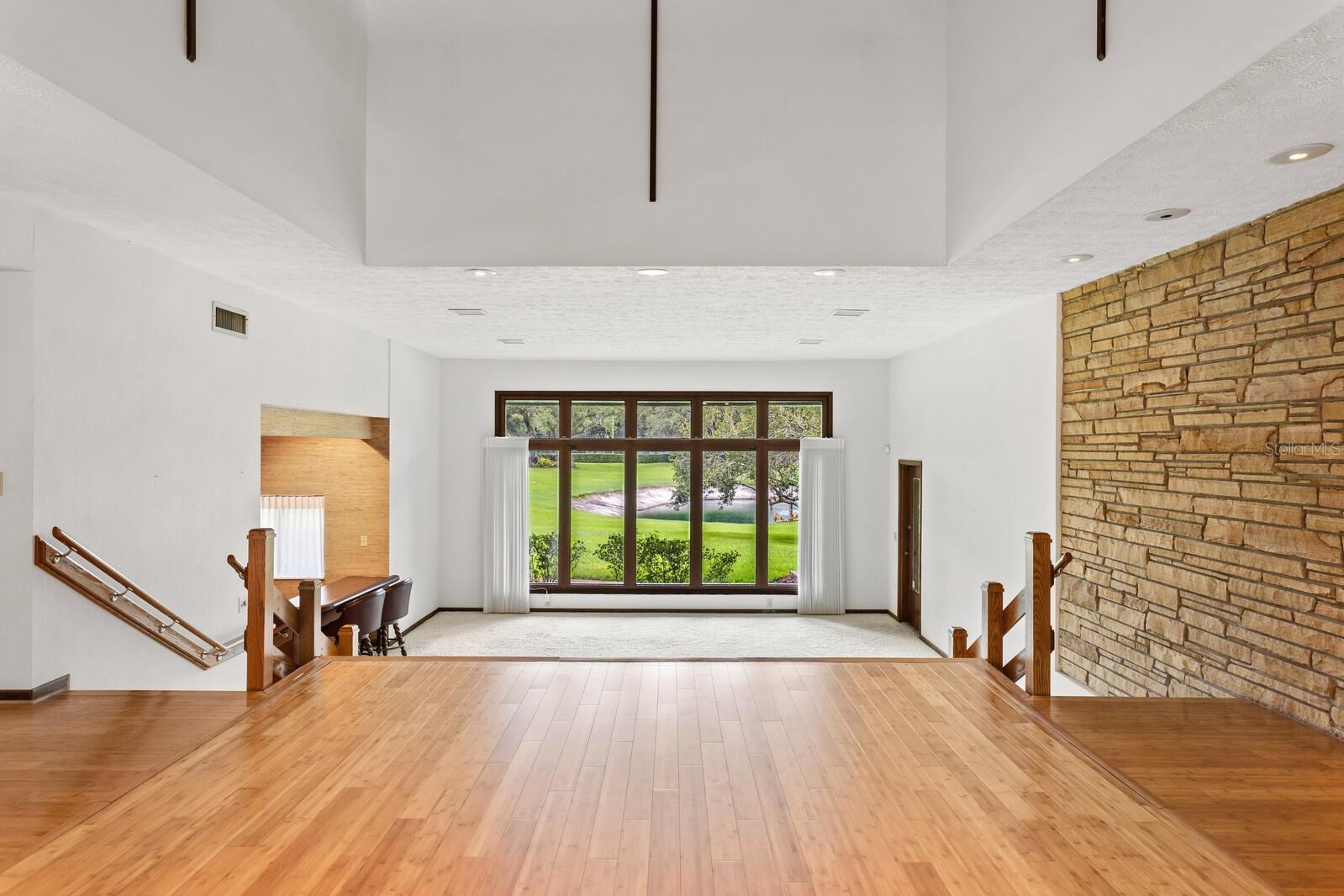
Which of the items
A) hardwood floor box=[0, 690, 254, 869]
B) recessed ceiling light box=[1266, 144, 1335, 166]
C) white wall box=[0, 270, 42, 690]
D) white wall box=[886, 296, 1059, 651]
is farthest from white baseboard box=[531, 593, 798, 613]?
recessed ceiling light box=[1266, 144, 1335, 166]

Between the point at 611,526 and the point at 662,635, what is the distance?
71.0 inches

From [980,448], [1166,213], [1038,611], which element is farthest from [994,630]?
[980,448]

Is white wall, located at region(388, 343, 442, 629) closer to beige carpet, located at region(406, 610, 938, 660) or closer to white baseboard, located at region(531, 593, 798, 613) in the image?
beige carpet, located at region(406, 610, 938, 660)

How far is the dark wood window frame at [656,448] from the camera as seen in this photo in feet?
32.0

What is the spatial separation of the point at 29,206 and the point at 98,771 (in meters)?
2.42

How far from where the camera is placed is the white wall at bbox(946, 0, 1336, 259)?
2.22m

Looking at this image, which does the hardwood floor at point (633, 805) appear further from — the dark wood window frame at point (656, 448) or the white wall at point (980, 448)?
the dark wood window frame at point (656, 448)

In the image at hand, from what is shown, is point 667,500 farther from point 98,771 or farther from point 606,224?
point 98,771

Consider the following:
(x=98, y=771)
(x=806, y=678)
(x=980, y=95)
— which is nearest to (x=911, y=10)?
(x=980, y=95)

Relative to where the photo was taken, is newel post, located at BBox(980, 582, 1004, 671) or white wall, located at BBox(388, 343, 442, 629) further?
white wall, located at BBox(388, 343, 442, 629)

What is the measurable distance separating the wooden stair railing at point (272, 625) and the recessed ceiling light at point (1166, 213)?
4.39 metres

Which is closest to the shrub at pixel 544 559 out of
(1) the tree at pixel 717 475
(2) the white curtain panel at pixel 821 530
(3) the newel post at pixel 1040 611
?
(1) the tree at pixel 717 475

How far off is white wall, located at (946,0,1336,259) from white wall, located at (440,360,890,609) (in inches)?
209

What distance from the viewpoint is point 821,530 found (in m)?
9.59
